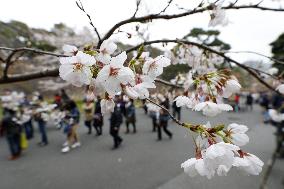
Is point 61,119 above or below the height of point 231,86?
below

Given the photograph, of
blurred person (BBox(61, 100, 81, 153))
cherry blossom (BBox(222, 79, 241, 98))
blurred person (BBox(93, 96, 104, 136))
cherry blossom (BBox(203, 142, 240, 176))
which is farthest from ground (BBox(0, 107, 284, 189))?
cherry blossom (BBox(203, 142, 240, 176))

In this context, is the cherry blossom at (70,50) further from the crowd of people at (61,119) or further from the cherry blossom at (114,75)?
the crowd of people at (61,119)

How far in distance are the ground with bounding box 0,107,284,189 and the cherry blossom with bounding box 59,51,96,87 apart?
4590 millimetres

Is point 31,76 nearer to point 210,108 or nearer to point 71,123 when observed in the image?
point 210,108

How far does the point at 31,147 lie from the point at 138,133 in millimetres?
3634

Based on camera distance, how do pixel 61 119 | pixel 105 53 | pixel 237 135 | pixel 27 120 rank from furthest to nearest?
pixel 27 120 → pixel 61 119 → pixel 237 135 → pixel 105 53

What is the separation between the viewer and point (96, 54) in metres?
1.45

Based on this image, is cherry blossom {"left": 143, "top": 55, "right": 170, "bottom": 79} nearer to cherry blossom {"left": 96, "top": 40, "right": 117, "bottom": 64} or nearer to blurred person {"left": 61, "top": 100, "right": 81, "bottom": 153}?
cherry blossom {"left": 96, "top": 40, "right": 117, "bottom": 64}

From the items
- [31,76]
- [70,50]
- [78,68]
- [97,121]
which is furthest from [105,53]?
[97,121]

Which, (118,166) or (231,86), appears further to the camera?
(118,166)

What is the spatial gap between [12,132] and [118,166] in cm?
336

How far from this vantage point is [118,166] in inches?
294

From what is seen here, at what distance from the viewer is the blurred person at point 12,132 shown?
884 cm

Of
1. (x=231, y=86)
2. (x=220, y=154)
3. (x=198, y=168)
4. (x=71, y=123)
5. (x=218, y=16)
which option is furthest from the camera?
(x=71, y=123)
